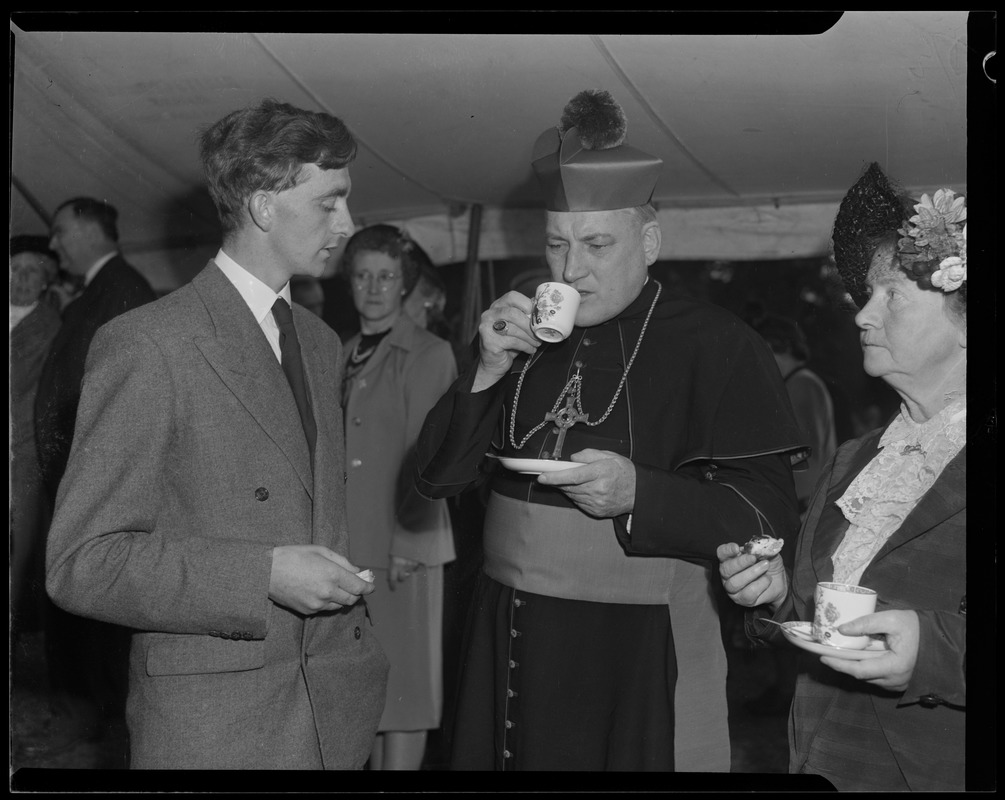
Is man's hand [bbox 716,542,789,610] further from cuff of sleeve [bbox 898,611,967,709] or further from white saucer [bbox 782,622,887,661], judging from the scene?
cuff of sleeve [bbox 898,611,967,709]

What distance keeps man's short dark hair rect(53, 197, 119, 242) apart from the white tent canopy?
0.02m

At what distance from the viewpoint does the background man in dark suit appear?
2.44 meters

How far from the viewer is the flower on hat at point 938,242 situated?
6.49 feet

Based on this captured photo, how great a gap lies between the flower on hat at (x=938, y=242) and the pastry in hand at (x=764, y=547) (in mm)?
609

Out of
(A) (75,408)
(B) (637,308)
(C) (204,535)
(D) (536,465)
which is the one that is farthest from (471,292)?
(C) (204,535)

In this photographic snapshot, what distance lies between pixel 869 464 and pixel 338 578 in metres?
1.06

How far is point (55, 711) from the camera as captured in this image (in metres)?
2.40

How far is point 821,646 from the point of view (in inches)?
70.9

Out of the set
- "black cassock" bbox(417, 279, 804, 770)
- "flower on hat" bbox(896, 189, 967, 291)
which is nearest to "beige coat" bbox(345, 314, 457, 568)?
"black cassock" bbox(417, 279, 804, 770)

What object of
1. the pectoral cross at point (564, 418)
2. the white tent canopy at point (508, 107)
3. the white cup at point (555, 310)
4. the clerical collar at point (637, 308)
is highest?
the white tent canopy at point (508, 107)

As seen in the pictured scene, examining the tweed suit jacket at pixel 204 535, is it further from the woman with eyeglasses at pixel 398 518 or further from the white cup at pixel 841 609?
the white cup at pixel 841 609

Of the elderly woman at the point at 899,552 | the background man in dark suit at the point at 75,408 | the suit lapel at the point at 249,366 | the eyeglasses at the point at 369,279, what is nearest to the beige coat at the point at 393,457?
the eyeglasses at the point at 369,279

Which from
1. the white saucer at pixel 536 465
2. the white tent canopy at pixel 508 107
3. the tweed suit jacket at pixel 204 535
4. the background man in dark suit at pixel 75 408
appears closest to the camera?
the tweed suit jacket at pixel 204 535

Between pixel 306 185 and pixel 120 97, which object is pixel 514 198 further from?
pixel 120 97
